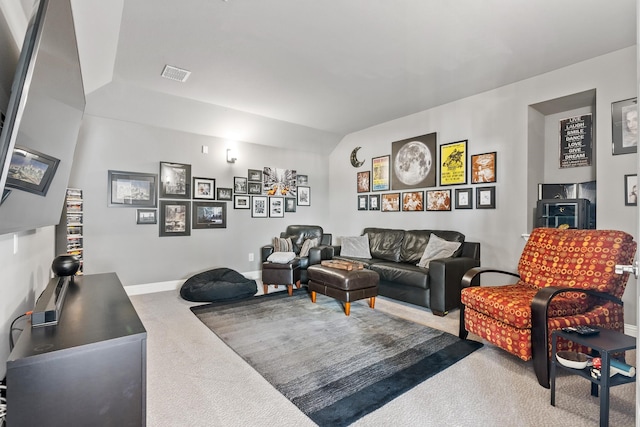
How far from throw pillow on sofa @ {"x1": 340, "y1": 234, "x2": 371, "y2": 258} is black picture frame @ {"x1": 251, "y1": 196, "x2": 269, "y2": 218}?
5.06 feet

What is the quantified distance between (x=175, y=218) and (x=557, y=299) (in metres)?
4.57

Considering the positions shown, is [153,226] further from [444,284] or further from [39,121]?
[444,284]

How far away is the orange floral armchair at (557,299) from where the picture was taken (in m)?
2.02

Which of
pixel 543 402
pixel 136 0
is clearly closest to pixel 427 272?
pixel 543 402

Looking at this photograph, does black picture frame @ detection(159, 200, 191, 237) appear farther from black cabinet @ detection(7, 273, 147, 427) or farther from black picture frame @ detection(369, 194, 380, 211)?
black cabinet @ detection(7, 273, 147, 427)

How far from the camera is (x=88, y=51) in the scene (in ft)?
9.21

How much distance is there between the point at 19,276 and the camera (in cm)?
160

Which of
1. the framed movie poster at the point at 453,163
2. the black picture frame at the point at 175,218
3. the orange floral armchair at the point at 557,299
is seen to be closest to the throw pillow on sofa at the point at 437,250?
the framed movie poster at the point at 453,163

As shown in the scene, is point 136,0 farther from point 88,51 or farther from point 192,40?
point 88,51

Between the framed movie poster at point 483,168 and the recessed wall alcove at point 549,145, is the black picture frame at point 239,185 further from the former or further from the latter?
the recessed wall alcove at point 549,145

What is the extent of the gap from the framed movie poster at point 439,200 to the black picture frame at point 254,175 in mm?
2862

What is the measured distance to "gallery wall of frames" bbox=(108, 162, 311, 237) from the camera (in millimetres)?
4246

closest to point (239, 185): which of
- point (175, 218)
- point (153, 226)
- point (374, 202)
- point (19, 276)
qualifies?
point (175, 218)

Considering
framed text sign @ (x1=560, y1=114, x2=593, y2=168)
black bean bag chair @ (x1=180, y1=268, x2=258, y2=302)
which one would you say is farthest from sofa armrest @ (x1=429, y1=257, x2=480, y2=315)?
black bean bag chair @ (x1=180, y1=268, x2=258, y2=302)
